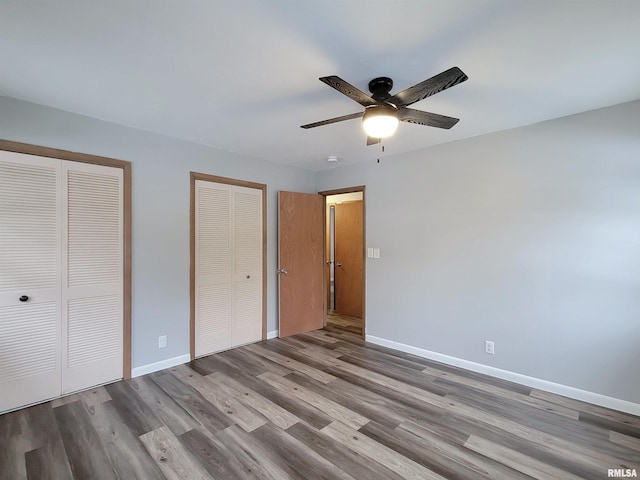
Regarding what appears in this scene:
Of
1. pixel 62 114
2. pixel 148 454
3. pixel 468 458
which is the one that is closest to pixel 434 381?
pixel 468 458

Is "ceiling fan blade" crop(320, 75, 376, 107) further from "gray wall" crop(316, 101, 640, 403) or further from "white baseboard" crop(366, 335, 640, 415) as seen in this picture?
"white baseboard" crop(366, 335, 640, 415)

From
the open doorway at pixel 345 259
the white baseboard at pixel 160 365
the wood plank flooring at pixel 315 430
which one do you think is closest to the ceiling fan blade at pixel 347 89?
the wood plank flooring at pixel 315 430

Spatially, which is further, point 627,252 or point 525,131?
point 525,131

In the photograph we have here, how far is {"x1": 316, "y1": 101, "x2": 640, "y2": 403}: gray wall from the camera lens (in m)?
2.34

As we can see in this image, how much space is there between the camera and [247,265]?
3.82 meters

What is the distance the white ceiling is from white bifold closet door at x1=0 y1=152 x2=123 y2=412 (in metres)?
0.65

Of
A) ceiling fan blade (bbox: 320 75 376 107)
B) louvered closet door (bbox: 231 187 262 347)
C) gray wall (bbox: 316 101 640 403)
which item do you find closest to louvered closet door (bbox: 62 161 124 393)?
louvered closet door (bbox: 231 187 262 347)

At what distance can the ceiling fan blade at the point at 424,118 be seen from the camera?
1883 millimetres

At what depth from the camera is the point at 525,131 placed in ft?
9.06

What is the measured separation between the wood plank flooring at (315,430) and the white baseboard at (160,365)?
11cm

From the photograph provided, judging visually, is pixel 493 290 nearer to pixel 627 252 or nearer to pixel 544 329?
pixel 544 329

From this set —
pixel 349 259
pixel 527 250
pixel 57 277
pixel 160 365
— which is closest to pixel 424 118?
pixel 527 250

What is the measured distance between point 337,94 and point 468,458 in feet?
8.44

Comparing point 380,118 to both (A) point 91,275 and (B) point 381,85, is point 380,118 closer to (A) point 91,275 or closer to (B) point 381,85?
(B) point 381,85
